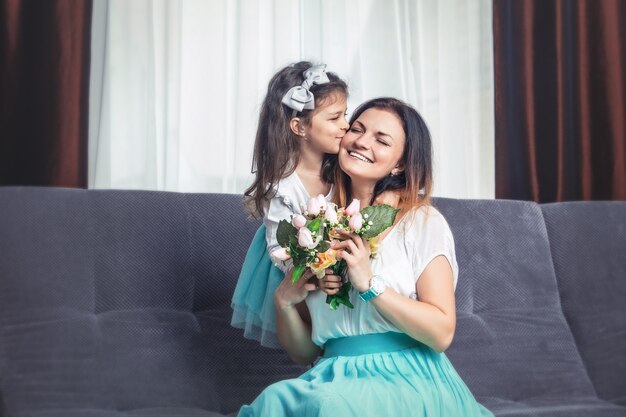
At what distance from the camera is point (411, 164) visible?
233cm

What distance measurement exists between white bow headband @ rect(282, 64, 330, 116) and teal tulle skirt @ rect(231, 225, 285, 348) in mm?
398

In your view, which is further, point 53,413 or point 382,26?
point 382,26

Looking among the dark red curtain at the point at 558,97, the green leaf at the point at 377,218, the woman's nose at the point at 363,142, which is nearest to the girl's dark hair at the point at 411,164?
the woman's nose at the point at 363,142

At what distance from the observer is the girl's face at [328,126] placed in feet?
7.86

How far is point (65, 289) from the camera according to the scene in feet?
8.46

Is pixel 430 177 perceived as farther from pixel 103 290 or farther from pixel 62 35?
pixel 62 35

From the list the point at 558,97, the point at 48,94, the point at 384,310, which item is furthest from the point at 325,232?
the point at 558,97

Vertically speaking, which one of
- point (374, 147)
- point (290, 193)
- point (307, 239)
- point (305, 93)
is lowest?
point (307, 239)

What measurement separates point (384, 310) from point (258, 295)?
54 cm

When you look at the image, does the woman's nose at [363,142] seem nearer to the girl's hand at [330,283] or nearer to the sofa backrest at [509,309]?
the girl's hand at [330,283]

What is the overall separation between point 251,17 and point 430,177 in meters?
1.54

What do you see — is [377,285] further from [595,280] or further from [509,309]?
[595,280]

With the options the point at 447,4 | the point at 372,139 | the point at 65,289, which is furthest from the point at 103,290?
the point at 447,4

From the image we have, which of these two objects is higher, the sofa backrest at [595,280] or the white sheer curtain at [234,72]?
the white sheer curtain at [234,72]
